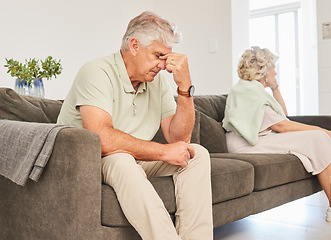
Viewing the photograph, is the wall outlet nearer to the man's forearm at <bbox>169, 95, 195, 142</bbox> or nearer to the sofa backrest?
the sofa backrest

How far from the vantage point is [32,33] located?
398 centimetres

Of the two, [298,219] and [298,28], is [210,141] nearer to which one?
[298,219]

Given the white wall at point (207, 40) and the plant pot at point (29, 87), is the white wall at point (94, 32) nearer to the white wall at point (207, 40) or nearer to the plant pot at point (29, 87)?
the white wall at point (207, 40)

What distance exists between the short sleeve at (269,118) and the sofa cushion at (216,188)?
0.73 m

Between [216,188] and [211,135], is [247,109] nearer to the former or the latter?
[211,135]

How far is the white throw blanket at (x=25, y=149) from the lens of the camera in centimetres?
146

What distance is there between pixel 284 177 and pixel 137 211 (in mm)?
1282

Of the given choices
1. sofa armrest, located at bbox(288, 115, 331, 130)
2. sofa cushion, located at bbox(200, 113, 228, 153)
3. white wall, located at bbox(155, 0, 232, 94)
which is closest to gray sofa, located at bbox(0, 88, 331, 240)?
sofa cushion, located at bbox(200, 113, 228, 153)

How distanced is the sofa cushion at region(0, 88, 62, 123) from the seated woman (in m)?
1.30

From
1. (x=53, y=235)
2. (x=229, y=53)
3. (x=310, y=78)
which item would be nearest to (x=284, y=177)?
(x=53, y=235)

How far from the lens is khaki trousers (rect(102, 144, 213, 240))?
1434 mm

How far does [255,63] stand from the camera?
10.1ft

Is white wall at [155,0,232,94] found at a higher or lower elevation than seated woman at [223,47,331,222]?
higher

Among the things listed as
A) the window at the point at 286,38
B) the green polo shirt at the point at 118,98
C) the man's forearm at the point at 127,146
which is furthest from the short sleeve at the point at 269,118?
the window at the point at 286,38
